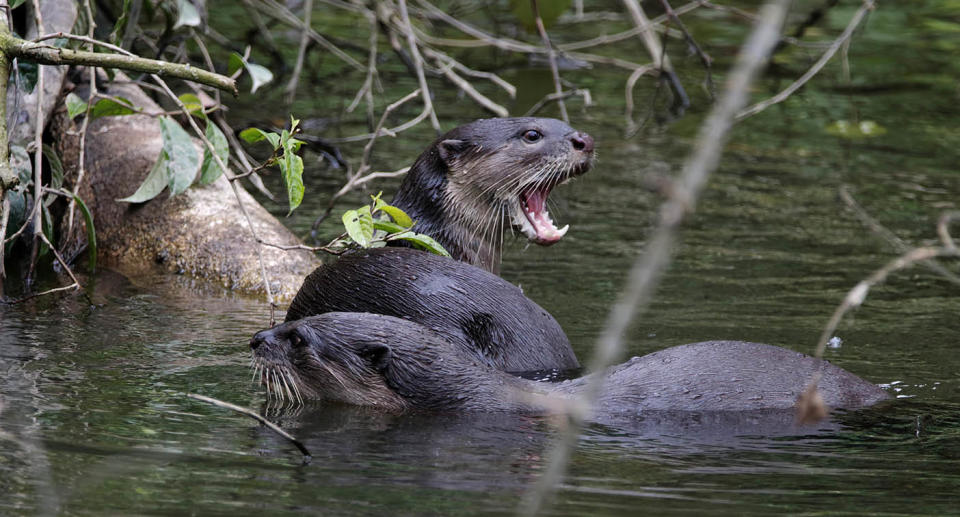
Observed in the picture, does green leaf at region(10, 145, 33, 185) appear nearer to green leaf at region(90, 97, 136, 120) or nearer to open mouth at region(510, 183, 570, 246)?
green leaf at region(90, 97, 136, 120)

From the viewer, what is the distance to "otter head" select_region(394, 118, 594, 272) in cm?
462

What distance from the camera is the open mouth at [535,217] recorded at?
186 inches

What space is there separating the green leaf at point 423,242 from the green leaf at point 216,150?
0.71m

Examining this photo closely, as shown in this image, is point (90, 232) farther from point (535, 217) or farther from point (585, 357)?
point (585, 357)

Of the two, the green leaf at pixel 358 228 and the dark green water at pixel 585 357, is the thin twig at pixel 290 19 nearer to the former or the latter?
the dark green water at pixel 585 357

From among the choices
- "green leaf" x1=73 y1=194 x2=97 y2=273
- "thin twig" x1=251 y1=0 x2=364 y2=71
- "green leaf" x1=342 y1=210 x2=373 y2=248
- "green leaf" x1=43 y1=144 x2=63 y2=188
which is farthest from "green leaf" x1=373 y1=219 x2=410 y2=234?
"thin twig" x1=251 y1=0 x2=364 y2=71

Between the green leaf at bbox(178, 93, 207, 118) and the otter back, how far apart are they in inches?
31.5

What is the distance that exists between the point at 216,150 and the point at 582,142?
1305 millimetres

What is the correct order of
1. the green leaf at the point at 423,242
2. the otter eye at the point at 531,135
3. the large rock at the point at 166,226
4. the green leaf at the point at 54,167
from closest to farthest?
the green leaf at the point at 423,242
the otter eye at the point at 531,135
the green leaf at the point at 54,167
the large rock at the point at 166,226

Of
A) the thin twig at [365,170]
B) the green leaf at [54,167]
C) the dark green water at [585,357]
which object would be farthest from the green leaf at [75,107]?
the thin twig at [365,170]

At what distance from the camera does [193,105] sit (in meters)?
4.54

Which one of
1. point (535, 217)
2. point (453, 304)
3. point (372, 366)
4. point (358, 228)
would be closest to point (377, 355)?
point (372, 366)

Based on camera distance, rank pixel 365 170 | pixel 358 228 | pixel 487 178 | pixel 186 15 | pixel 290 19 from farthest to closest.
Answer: pixel 290 19, pixel 186 15, pixel 365 170, pixel 487 178, pixel 358 228

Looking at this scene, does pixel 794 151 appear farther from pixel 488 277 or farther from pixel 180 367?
pixel 180 367
